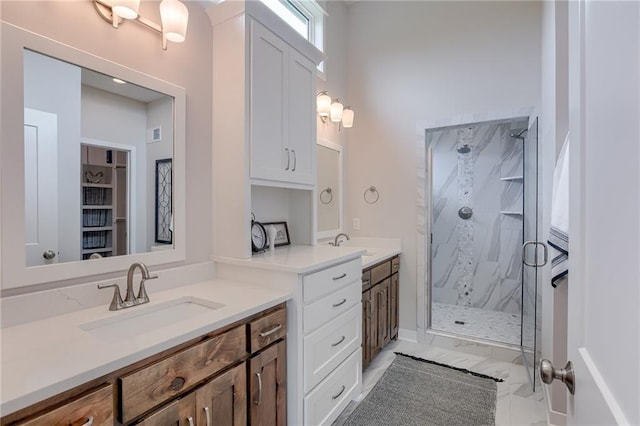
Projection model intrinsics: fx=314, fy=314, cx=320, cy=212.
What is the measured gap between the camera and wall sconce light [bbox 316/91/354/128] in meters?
2.87

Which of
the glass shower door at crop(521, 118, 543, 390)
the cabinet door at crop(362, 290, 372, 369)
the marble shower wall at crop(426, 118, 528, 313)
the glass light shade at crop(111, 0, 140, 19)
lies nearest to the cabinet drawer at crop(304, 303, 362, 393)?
the cabinet door at crop(362, 290, 372, 369)

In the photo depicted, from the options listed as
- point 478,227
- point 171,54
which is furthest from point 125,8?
point 478,227

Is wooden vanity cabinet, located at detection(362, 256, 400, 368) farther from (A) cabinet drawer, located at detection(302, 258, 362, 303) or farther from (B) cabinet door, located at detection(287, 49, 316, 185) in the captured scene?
(B) cabinet door, located at detection(287, 49, 316, 185)

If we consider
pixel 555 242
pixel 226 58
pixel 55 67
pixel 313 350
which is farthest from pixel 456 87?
pixel 55 67

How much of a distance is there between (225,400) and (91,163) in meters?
1.16

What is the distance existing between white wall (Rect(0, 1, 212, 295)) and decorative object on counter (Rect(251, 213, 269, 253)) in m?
0.33

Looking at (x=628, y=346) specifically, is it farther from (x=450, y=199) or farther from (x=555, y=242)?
(x=450, y=199)

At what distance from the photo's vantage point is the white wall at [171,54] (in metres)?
1.23

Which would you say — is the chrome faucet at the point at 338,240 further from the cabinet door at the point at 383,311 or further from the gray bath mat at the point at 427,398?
the gray bath mat at the point at 427,398

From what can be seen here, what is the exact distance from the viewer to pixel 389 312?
114 inches

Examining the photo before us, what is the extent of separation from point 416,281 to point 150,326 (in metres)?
2.40

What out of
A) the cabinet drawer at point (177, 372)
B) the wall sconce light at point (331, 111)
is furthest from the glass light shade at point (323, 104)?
the cabinet drawer at point (177, 372)

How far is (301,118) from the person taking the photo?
7.29 feet

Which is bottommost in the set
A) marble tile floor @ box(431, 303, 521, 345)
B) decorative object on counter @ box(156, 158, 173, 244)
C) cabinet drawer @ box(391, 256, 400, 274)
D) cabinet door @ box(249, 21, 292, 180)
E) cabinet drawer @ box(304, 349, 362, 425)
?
marble tile floor @ box(431, 303, 521, 345)
